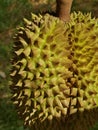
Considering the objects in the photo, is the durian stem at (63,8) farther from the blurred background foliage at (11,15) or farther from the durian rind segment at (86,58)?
the blurred background foliage at (11,15)

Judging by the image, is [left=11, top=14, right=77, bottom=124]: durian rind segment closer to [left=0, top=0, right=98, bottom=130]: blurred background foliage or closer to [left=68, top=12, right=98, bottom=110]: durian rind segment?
[left=68, top=12, right=98, bottom=110]: durian rind segment

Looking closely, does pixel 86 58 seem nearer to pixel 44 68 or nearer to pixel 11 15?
pixel 44 68

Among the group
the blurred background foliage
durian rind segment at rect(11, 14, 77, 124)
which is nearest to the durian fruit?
durian rind segment at rect(11, 14, 77, 124)

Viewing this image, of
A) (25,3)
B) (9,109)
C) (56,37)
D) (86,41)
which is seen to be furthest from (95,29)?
(25,3)

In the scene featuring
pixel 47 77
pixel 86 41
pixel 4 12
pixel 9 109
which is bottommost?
pixel 9 109

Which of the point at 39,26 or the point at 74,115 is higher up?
the point at 39,26

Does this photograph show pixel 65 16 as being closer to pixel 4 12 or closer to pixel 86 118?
pixel 86 118

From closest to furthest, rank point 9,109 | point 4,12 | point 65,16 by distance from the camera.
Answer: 1. point 65,16
2. point 9,109
3. point 4,12

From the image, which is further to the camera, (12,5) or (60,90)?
(12,5)
